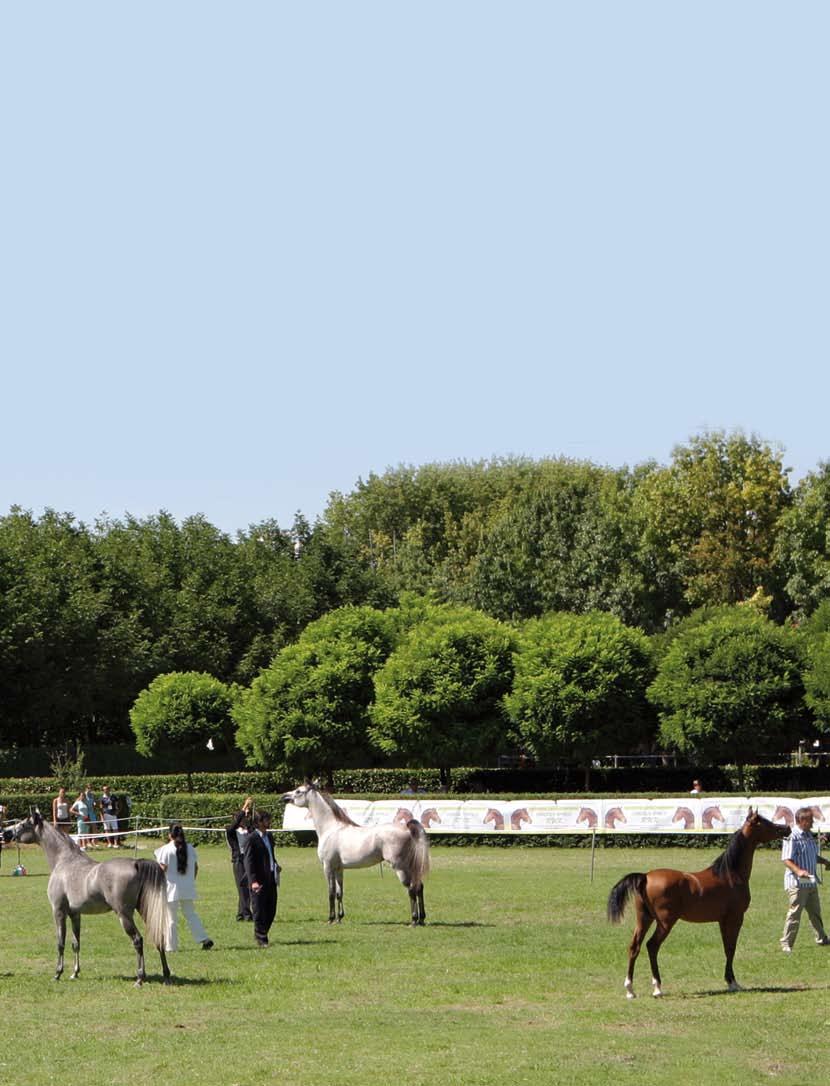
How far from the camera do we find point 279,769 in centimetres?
5481

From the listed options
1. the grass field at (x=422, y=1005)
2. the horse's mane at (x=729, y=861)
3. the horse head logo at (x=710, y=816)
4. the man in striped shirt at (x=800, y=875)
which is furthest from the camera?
the horse head logo at (x=710, y=816)

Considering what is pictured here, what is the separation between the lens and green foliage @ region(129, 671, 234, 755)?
59.5 meters

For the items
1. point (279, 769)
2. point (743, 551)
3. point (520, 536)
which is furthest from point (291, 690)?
point (743, 551)

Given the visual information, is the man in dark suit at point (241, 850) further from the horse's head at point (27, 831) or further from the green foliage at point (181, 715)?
the green foliage at point (181, 715)

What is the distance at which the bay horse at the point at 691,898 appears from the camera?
54.4ft

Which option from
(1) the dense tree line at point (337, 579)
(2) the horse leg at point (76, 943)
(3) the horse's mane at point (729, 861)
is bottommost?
(2) the horse leg at point (76, 943)

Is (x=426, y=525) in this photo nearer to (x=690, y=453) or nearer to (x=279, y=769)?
(x=690, y=453)

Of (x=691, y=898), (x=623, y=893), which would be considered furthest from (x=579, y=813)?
(x=623, y=893)

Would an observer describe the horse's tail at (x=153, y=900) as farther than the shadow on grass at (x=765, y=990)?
Yes

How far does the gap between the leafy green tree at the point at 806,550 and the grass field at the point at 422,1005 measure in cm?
5368

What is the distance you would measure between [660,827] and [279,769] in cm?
2034

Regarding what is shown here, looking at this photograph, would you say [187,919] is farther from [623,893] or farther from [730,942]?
[730,942]


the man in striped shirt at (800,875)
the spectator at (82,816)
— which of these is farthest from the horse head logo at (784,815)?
the spectator at (82,816)

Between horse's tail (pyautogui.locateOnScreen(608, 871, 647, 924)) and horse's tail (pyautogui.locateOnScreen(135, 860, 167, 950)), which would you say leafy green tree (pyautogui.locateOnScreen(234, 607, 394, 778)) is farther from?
horse's tail (pyautogui.locateOnScreen(608, 871, 647, 924))
